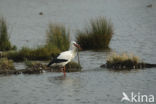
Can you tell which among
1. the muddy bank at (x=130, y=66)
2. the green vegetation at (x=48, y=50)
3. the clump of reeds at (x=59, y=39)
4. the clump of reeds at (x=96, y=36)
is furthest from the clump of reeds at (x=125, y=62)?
the clump of reeds at (x=96, y=36)

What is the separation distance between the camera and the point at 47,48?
20.7 metres

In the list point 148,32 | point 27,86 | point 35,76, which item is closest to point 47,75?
point 35,76

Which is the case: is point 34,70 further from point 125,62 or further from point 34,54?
point 34,54

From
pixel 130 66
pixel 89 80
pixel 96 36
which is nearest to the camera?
pixel 89 80

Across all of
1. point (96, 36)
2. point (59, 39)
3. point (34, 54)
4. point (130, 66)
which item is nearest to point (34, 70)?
point (130, 66)

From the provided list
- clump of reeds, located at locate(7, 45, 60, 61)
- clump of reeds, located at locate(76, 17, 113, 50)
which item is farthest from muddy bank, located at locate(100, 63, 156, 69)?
clump of reeds, located at locate(76, 17, 113, 50)

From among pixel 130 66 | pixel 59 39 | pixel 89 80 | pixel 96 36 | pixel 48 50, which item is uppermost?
pixel 96 36

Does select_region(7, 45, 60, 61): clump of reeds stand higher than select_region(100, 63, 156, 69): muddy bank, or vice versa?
select_region(7, 45, 60, 61): clump of reeds

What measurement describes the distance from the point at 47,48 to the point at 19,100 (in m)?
7.68

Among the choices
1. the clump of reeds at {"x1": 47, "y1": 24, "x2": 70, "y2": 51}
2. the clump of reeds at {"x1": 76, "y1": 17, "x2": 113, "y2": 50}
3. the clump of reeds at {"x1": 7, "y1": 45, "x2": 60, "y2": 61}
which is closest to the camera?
the clump of reeds at {"x1": 7, "y1": 45, "x2": 60, "y2": 61}

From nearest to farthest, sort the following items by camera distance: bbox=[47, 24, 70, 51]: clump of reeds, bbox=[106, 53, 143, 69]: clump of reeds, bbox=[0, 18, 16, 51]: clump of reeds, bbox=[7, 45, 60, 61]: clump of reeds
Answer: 1. bbox=[106, 53, 143, 69]: clump of reeds
2. bbox=[7, 45, 60, 61]: clump of reeds
3. bbox=[47, 24, 70, 51]: clump of reeds
4. bbox=[0, 18, 16, 51]: clump of reeds

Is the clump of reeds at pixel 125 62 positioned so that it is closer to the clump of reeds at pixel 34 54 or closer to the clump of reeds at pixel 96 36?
the clump of reeds at pixel 34 54

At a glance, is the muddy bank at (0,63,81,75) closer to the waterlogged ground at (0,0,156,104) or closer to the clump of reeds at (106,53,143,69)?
the waterlogged ground at (0,0,156,104)

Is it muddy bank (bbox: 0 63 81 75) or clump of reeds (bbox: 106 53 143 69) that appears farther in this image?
clump of reeds (bbox: 106 53 143 69)
